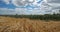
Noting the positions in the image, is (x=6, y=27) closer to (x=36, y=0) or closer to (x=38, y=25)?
(x=38, y=25)

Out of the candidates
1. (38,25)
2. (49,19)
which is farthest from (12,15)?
(49,19)

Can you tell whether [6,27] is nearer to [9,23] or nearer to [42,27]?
[9,23]

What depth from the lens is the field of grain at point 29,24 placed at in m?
3.10

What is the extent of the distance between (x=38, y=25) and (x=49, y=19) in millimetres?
309

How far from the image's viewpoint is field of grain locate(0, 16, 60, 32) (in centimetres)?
310

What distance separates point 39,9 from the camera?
319 cm

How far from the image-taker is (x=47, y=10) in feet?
10.5

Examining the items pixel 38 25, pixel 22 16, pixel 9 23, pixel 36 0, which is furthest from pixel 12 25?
pixel 36 0

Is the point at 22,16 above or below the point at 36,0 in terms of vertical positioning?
below

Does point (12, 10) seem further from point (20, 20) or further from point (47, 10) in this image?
point (47, 10)

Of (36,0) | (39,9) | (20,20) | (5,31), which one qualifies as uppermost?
(36,0)

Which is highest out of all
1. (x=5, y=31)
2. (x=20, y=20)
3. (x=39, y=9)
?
(x=39, y=9)

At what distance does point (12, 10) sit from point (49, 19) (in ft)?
2.99

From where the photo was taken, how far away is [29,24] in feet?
10.3
